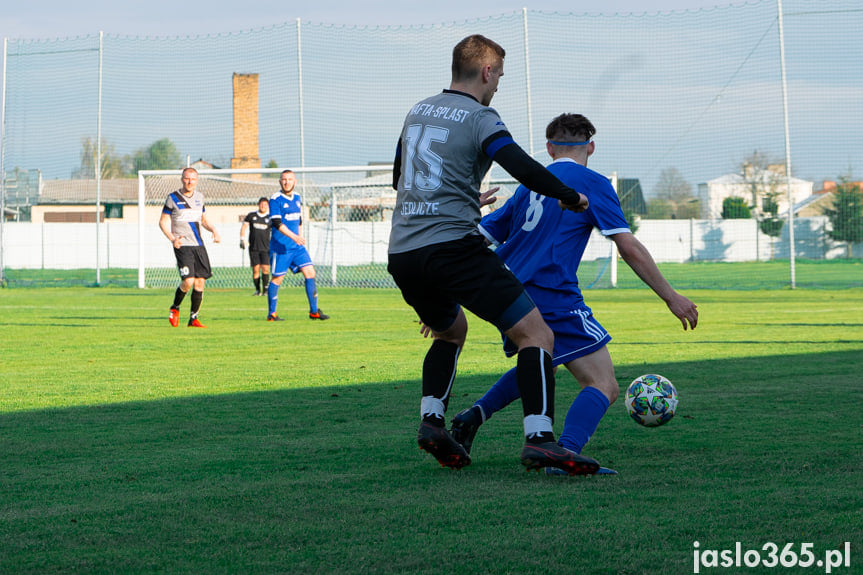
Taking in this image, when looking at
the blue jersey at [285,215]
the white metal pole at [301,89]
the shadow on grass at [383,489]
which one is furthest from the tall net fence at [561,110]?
the shadow on grass at [383,489]

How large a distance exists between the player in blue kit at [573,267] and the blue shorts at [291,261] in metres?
10.3

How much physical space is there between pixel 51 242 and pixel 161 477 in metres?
39.4

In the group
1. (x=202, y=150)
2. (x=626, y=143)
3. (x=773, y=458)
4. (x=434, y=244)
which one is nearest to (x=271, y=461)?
(x=434, y=244)

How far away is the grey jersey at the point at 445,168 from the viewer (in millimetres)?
4363

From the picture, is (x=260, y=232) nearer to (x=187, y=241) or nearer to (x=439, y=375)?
(x=187, y=241)

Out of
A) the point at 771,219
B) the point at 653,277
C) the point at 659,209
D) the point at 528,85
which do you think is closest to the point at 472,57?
the point at 653,277

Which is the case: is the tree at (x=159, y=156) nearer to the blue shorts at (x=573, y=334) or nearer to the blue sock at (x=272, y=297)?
the blue sock at (x=272, y=297)

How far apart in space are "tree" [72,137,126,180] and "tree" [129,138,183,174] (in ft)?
2.23

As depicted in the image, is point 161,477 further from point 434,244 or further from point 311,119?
point 311,119

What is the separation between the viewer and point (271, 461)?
15.6 ft

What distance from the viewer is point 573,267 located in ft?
15.5

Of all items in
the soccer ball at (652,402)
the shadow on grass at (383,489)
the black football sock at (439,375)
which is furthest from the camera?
the soccer ball at (652,402)

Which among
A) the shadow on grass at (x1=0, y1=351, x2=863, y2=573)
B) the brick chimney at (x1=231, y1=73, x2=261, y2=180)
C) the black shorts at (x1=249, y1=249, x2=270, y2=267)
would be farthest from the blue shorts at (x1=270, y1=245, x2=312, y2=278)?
the brick chimney at (x1=231, y1=73, x2=261, y2=180)

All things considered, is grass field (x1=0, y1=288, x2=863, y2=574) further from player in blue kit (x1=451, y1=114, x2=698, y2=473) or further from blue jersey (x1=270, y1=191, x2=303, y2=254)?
blue jersey (x1=270, y1=191, x2=303, y2=254)
